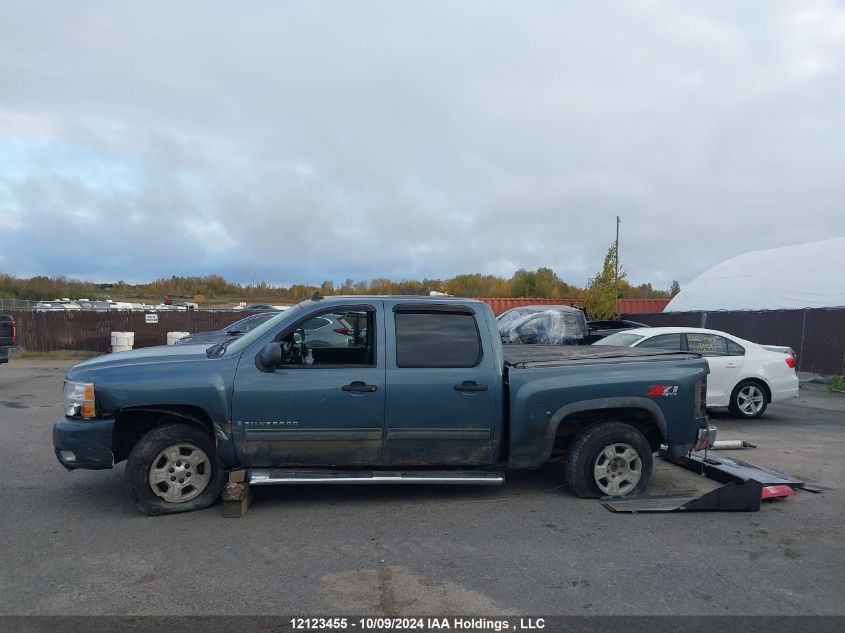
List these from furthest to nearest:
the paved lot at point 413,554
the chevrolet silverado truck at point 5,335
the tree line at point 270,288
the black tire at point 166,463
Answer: the tree line at point 270,288
the chevrolet silverado truck at point 5,335
the black tire at point 166,463
the paved lot at point 413,554

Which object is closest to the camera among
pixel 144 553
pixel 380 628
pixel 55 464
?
pixel 380 628

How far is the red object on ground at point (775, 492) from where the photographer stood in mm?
6070

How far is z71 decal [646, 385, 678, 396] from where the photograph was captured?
19.9 feet

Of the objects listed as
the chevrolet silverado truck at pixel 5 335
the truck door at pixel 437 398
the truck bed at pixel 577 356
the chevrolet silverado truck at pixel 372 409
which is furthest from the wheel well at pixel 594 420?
the chevrolet silverado truck at pixel 5 335

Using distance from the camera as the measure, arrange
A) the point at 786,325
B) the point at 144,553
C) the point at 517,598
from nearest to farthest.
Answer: the point at 517,598 → the point at 144,553 → the point at 786,325

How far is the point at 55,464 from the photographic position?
7352mm

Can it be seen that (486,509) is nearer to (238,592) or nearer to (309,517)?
(309,517)

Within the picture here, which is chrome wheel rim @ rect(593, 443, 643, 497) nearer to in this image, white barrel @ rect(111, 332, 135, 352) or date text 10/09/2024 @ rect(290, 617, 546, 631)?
date text 10/09/2024 @ rect(290, 617, 546, 631)

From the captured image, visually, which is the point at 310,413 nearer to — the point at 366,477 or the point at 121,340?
the point at 366,477

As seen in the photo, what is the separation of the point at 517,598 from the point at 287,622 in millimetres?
1379

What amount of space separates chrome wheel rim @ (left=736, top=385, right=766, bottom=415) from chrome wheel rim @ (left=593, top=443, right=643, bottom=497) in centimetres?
581

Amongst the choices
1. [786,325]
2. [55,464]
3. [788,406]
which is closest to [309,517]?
[55,464]

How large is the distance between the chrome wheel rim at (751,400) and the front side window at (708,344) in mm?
730

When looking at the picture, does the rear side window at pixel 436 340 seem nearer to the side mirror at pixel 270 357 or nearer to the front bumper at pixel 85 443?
the side mirror at pixel 270 357
